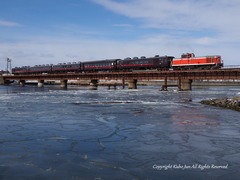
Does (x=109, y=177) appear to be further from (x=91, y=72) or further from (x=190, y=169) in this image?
(x=91, y=72)

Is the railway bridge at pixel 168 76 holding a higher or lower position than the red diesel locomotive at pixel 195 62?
lower

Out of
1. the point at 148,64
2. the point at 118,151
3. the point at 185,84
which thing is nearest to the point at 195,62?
the point at 185,84

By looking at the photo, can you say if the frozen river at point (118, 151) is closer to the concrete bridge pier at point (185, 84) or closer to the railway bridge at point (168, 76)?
the railway bridge at point (168, 76)

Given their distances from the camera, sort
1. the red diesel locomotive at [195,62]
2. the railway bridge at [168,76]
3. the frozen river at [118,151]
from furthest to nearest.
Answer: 1. the red diesel locomotive at [195,62]
2. the railway bridge at [168,76]
3. the frozen river at [118,151]

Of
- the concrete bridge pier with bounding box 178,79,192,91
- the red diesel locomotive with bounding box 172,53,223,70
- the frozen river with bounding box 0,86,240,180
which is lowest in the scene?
the frozen river with bounding box 0,86,240,180

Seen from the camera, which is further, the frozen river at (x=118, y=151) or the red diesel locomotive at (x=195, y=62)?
the red diesel locomotive at (x=195, y=62)

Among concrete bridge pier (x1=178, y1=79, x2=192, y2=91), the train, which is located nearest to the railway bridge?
concrete bridge pier (x1=178, y1=79, x2=192, y2=91)

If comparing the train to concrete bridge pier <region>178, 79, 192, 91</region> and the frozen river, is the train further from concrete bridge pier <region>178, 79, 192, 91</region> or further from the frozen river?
the frozen river

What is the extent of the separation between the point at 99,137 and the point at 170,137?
3.48 meters

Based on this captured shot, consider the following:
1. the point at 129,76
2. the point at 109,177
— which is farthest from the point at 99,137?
the point at 129,76

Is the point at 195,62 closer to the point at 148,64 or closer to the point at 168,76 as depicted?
the point at 168,76

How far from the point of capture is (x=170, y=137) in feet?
43.0

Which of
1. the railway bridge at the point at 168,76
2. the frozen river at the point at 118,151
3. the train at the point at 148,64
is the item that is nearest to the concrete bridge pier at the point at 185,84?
the railway bridge at the point at 168,76

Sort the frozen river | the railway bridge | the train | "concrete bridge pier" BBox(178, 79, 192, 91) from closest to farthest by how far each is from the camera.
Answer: the frozen river
the railway bridge
the train
"concrete bridge pier" BBox(178, 79, 192, 91)
